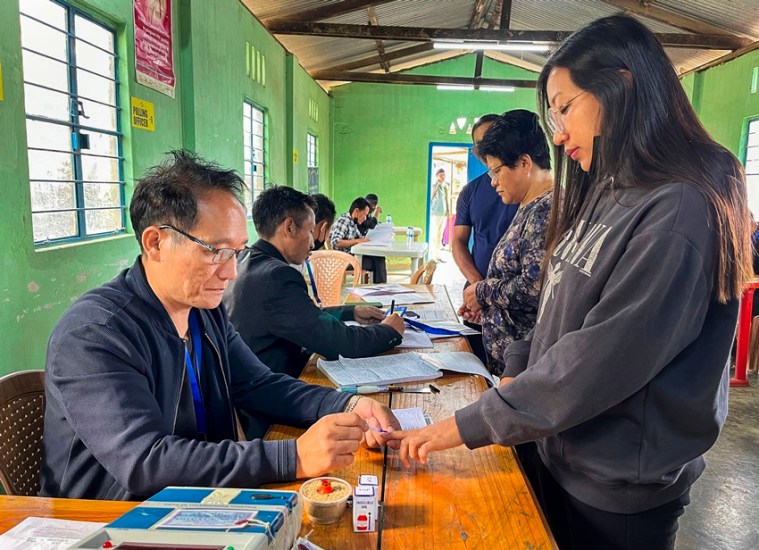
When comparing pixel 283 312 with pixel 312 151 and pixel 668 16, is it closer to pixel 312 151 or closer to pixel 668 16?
pixel 668 16

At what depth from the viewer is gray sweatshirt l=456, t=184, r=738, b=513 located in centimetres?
80

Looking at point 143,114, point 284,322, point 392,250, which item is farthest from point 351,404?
point 392,250

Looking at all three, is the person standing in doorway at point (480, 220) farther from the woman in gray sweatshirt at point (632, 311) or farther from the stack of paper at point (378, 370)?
the woman in gray sweatshirt at point (632, 311)

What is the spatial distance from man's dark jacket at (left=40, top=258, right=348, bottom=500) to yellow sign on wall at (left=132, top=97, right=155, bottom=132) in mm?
2297

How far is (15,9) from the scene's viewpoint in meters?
2.08

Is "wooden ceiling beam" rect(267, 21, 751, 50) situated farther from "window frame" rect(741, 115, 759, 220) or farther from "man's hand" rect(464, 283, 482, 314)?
"man's hand" rect(464, 283, 482, 314)

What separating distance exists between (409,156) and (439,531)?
1041cm

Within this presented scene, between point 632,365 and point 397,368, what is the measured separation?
94 cm

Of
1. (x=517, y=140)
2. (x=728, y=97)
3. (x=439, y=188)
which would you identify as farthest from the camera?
(x=439, y=188)

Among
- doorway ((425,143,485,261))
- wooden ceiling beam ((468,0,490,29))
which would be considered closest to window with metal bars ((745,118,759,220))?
wooden ceiling beam ((468,0,490,29))

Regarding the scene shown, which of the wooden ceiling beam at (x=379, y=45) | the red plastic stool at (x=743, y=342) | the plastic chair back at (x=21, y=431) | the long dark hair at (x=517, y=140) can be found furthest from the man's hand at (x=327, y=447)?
the wooden ceiling beam at (x=379, y=45)

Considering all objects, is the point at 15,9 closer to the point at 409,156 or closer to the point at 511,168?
the point at 511,168

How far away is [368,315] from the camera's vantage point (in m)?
2.33

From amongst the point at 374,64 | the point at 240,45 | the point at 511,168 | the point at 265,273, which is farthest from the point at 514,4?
the point at 265,273
